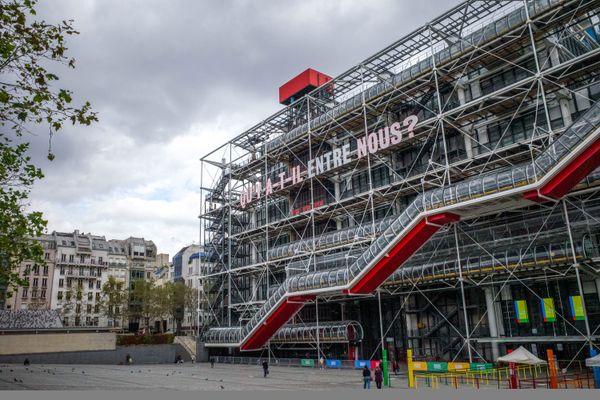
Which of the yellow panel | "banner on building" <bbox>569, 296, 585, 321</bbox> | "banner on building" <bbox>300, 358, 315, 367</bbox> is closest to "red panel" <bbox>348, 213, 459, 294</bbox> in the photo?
the yellow panel

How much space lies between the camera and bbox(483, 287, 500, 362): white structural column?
91.7 feet

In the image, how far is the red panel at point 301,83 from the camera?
4884cm

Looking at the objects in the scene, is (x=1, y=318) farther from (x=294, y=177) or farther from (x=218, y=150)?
(x=294, y=177)

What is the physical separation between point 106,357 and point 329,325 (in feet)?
76.2

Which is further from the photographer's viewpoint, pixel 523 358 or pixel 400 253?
pixel 400 253

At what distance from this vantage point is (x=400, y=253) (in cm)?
2836

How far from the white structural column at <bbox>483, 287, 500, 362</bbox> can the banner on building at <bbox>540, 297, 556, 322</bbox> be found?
2931 mm

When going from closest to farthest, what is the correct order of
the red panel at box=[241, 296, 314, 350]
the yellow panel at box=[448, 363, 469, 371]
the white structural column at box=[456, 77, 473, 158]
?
the yellow panel at box=[448, 363, 469, 371] < the white structural column at box=[456, 77, 473, 158] < the red panel at box=[241, 296, 314, 350]

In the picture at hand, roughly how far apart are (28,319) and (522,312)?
48623mm

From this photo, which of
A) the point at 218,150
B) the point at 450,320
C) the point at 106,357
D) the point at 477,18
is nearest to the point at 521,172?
the point at 450,320

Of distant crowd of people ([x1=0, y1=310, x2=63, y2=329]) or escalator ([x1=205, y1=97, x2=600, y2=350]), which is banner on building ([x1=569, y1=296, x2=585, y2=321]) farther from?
distant crowd of people ([x1=0, y1=310, x2=63, y2=329])

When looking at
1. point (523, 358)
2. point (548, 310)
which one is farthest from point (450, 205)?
point (523, 358)

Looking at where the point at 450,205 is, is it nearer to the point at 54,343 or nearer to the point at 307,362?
the point at 307,362

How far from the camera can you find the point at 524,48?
2952 centimetres
